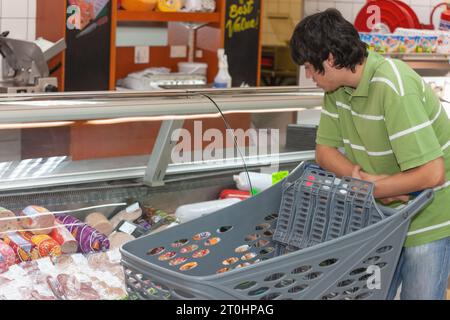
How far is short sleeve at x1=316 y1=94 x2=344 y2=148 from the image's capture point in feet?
6.99

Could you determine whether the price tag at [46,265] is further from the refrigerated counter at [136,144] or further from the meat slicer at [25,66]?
the meat slicer at [25,66]

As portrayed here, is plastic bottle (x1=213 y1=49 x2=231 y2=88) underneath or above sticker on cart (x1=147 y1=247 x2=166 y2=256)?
above

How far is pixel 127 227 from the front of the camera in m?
2.43

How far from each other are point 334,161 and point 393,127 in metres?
0.28

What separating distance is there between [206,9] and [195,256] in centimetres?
457

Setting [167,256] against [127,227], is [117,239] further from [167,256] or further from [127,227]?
[167,256]

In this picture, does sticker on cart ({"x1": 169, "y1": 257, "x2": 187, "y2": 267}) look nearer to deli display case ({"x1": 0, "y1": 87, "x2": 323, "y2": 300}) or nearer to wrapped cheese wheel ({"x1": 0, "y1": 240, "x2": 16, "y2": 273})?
deli display case ({"x1": 0, "y1": 87, "x2": 323, "y2": 300})

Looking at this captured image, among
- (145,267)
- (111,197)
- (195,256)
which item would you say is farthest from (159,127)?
(145,267)

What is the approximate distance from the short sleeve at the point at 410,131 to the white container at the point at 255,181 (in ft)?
2.68

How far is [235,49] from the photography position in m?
6.54

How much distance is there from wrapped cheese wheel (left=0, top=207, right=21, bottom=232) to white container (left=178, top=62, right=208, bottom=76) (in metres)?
4.16

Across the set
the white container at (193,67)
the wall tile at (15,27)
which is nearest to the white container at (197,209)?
the wall tile at (15,27)

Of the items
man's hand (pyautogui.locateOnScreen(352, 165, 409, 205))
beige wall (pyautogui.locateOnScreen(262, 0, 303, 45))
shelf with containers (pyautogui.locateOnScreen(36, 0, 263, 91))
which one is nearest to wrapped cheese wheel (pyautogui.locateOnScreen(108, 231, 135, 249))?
man's hand (pyautogui.locateOnScreen(352, 165, 409, 205))

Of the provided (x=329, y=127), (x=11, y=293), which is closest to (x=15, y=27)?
(x=11, y=293)
